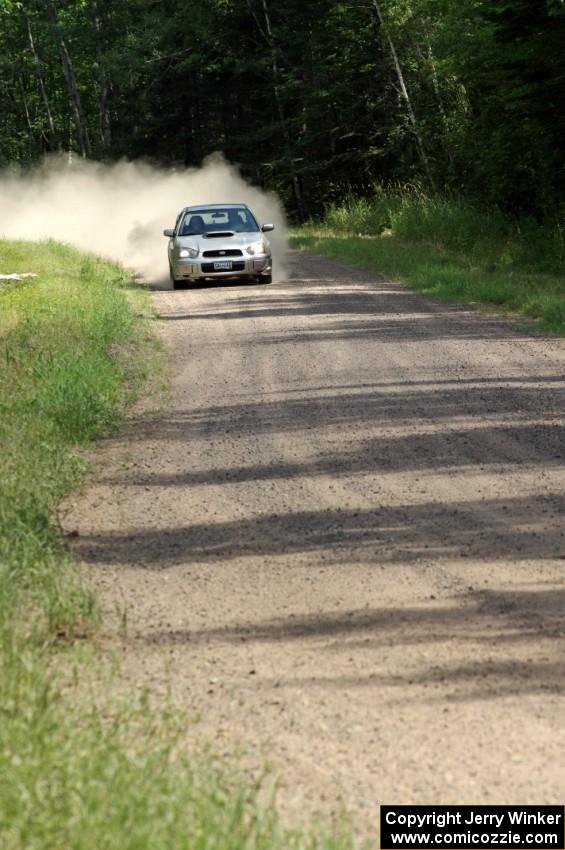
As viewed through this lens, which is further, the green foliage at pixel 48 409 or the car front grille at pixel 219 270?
the car front grille at pixel 219 270

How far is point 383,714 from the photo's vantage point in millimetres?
4727

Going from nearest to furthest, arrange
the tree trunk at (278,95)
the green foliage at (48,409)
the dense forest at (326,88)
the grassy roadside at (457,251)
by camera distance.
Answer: the green foliage at (48,409) → the grassy roadside at (457,251) → the dense forest at (326,88) → the tree trunk at (278,95)

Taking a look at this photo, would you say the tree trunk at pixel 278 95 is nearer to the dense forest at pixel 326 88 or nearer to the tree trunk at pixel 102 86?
the dense forest at pixel 326 88

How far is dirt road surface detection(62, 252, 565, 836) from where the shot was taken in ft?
14.7

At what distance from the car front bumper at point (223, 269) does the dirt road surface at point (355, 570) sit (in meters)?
10.4

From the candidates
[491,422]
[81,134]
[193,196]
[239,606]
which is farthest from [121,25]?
[239,606]

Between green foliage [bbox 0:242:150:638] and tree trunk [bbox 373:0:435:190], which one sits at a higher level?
tree trunk [bbox 373:0:435:190]

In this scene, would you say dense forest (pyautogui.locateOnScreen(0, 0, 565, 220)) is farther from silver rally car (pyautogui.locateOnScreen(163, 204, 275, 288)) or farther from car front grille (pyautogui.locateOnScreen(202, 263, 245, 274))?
car front grille (pyautogui.locateOnScreen(202, 263, 245, 274))

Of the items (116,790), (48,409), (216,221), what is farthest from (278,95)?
(116,790)

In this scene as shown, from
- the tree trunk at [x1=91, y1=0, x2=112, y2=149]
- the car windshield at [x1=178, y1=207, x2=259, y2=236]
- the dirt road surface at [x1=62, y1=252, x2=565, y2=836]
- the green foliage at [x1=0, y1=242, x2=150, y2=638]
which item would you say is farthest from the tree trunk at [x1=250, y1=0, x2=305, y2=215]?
the dirt road surface at [x1=62, y1=252, x2=565, y2=836]

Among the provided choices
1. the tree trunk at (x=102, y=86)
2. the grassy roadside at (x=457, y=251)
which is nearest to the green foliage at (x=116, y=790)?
the grassy roadside at (x=457, y=251)

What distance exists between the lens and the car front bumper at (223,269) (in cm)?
2359

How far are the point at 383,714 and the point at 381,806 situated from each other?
2.46 feet

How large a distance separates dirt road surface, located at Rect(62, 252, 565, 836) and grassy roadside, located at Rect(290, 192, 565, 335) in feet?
18.5
